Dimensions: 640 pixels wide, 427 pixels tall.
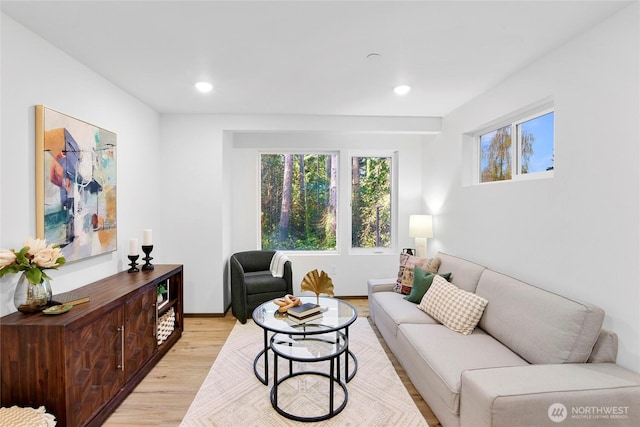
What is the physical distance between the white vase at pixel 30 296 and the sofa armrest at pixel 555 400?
246 centimetres

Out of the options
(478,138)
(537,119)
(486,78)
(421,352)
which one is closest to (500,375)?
(421,352)

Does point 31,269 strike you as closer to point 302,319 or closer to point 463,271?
point 302,319

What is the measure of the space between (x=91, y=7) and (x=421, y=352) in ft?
9.49

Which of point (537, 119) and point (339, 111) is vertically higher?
point (339, 111)

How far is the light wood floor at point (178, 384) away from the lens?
2.10 m

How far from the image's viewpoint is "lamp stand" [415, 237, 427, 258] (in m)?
4.16

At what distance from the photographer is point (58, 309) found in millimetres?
1846

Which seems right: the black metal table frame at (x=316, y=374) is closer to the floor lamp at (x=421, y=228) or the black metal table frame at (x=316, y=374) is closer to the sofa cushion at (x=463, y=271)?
the sofa cushion at (x=463, y=271)

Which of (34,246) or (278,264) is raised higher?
(34,246)

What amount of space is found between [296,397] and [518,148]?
277 cm

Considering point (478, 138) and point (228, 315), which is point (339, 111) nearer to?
point (478, 138)

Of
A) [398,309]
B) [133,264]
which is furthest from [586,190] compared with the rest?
[133,264]

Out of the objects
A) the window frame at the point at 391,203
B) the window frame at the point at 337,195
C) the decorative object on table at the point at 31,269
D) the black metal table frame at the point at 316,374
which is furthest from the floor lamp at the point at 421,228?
the decorative object on table at the point at 31,269

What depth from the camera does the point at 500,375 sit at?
5.56ft
